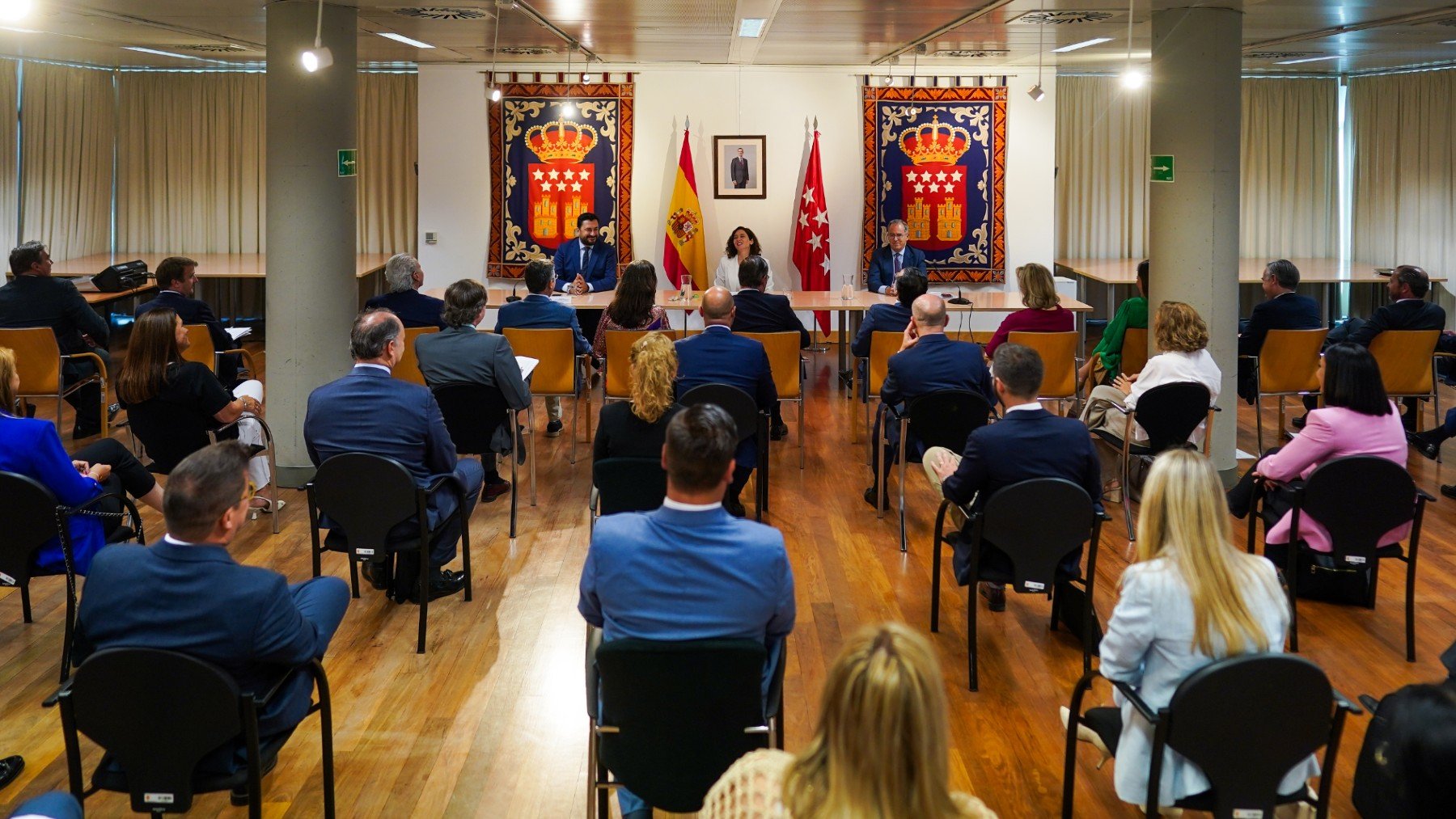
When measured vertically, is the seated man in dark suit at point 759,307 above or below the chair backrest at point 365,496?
above

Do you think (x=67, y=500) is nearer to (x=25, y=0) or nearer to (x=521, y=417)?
(x=25, y=0)

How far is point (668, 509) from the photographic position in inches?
116

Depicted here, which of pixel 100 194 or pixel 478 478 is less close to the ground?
pixel 100 194

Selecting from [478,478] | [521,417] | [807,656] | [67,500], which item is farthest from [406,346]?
[807,656]

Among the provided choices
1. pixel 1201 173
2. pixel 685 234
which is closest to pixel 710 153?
pixel 685 234

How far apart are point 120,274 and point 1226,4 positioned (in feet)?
27.7

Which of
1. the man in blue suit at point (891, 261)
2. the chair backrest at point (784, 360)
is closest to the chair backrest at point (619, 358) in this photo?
the chair backrest at point (784, 360)

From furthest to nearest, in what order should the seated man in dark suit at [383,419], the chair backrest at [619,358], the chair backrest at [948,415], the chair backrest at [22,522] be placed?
the chair backrest at [619,358] < the chair backrest at [948,415] < the seated man in dark suit at [383,419] < the chair backrest at [22,522]

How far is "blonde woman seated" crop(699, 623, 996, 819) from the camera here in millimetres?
1863

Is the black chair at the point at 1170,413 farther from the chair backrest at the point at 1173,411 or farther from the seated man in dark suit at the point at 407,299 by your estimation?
the seated man in dark suit at the point at 407,299

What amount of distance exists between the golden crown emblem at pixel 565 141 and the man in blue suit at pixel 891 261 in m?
3.05

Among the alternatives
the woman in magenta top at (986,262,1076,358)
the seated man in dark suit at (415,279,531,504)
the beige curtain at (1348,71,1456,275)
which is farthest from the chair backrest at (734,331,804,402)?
the beige curtain at (1348,71,1456,275)

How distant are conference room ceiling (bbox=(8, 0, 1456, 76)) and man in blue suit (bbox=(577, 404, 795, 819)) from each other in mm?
5191

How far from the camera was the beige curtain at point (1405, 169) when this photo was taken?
42.0ft
